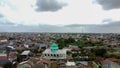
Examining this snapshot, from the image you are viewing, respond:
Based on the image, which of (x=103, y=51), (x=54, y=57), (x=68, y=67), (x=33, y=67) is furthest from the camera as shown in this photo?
(x=103, y=51)

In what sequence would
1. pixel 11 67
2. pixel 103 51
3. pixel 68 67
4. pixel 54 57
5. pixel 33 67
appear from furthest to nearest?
pixel 103 51
pixel 54 57
pixel 11 67
pixel 68 67
pixel 33 67

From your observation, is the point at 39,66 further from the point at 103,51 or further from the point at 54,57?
the point at 103,51

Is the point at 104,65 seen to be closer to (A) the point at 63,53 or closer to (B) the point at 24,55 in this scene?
(A) the point at 63,53

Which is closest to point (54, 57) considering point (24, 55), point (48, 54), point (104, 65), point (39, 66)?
point (48, 54)

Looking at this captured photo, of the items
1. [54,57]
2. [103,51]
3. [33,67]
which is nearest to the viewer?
[33,67]

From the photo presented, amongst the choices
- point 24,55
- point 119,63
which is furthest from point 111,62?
point 24,55

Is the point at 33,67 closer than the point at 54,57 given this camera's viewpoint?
Yes

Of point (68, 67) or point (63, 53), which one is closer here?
point (68, 67)

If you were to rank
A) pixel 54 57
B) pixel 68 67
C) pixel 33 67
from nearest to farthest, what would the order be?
pixel 33 67 < pixel 68 67 < pixel 54 57
